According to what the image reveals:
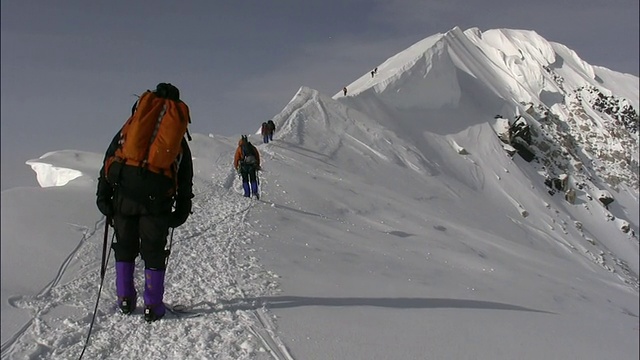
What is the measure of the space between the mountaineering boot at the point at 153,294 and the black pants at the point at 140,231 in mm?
57

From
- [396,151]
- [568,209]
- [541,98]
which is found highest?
[541,98]

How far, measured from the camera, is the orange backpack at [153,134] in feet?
11.3

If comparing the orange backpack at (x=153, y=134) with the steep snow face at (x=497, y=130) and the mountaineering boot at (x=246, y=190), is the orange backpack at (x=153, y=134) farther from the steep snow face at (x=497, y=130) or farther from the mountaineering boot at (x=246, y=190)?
the steep snow face at (x=497, y=130)

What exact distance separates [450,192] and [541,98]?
3583cm

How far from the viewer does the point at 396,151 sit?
27734 millimetres

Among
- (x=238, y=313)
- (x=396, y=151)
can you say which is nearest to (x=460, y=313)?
(x=238, y=313)

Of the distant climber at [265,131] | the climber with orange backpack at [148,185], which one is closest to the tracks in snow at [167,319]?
the climber with orange backpack at [148,185]

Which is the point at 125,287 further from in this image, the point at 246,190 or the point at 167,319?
the point at 246,190

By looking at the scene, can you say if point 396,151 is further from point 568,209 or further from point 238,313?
point 238,313

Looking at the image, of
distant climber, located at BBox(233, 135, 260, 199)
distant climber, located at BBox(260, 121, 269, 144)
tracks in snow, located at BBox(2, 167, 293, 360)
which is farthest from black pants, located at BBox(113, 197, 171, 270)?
distant climber, located at BBox(260, 121, 269, 144)

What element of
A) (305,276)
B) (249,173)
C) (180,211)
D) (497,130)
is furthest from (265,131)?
(497,130)

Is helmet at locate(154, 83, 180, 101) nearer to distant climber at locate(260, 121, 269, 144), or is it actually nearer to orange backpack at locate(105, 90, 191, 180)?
orange backpack at locate(105, 90, 191, 180)

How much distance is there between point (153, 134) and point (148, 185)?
374 millimetres

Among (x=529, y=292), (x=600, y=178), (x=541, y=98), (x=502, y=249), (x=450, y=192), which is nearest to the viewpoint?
(x=529, y=292)
